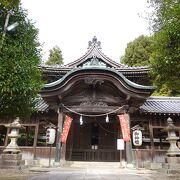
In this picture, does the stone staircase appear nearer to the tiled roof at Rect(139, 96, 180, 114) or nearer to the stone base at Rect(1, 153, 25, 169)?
the tiled roof at Rect(139, 96, 180, 114)

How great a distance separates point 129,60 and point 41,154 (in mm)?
26793

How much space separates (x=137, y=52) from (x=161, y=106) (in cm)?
2123

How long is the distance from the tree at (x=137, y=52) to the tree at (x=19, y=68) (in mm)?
29614

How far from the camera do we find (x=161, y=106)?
20.0 meters

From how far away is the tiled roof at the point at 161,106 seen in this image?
18375 mm

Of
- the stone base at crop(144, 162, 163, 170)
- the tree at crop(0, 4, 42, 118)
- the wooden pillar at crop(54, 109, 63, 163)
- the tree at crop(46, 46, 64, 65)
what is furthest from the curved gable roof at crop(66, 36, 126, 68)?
the tree at crop(46, 46, 64, 65)

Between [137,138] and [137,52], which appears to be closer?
[137,138]

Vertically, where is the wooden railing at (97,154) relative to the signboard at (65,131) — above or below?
below

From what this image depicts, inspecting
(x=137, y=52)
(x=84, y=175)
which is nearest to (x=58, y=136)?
(x=84, y=175)

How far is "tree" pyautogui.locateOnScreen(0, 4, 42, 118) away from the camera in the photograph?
8773 millimetres

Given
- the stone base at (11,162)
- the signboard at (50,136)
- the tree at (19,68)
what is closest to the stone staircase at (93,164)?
the signboard at (50,136)

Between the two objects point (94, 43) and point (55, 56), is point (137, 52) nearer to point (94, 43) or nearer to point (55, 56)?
point (55, 56)

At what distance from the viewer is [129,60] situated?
40.1 m

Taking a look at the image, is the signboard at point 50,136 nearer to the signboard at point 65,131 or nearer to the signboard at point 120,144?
the signboard at point 65,131
